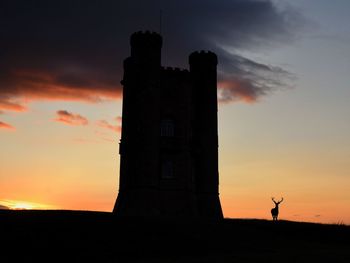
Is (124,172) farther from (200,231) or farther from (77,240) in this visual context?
(77,240)

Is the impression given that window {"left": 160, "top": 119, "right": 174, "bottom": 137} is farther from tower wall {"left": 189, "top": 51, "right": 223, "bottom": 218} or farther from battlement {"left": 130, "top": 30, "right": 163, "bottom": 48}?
battlement {"left": 130, "top": 30, "right": 163, "bottom": 48}

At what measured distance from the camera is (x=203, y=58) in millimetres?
52219

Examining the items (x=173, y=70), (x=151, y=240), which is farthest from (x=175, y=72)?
(x=151, y=240)

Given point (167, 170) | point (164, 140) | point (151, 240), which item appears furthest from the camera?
point (164, 140)

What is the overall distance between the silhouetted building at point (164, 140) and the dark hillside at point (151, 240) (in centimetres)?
1019

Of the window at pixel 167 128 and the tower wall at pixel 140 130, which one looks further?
the window at pixel 167 128

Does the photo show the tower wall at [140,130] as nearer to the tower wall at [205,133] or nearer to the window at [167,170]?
the window at [167,170]

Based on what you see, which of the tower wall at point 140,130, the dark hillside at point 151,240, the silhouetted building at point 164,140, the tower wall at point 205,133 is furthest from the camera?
the tower wall at point 205,133

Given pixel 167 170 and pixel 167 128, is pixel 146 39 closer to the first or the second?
pixel 167 128

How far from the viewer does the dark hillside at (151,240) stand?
1013 inches

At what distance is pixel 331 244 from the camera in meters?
34.5

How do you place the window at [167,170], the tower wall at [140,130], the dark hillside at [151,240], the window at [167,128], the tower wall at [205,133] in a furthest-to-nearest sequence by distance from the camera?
the tower wall at [205,133] → the window at [167,128] → the window at [167,170] → the tower wall at [140,130] → the dark hillside at [151,240]

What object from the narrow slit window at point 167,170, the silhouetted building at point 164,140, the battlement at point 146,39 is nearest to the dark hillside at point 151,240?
the silhouetted building at point 164,140

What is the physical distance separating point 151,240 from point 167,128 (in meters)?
19.7
